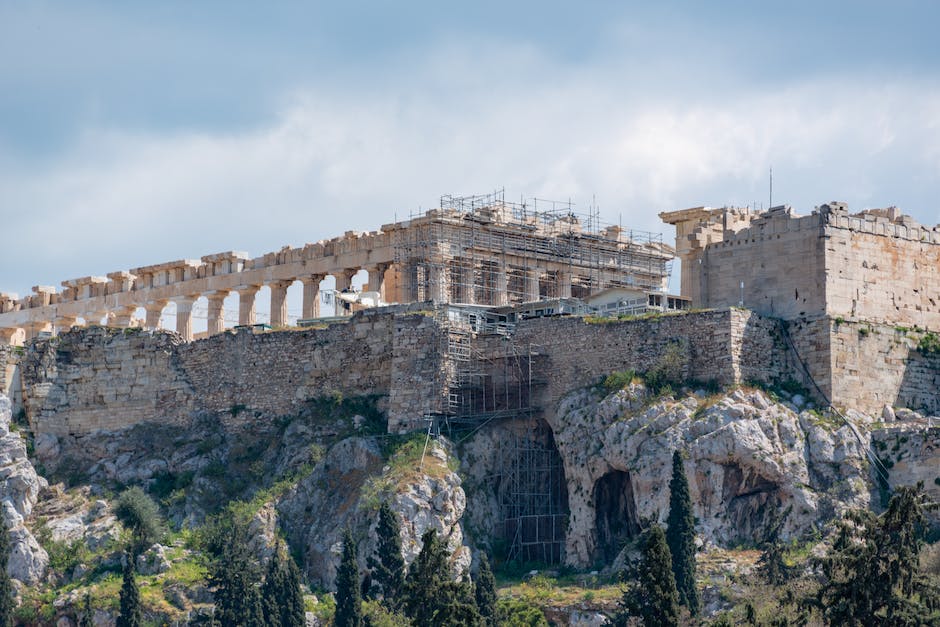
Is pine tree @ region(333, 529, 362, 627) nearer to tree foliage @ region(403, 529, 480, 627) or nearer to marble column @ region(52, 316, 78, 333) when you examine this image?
tree foliage @ region(403, 529, 480, 627)

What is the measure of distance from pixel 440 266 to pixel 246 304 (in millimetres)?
13465

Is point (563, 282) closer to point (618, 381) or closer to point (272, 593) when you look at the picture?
point (618, 381)

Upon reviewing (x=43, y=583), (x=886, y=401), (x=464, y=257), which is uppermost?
(x=464, y=257)

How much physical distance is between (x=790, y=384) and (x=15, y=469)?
3007 centimetres

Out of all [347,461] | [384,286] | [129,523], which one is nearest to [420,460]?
[347,461]

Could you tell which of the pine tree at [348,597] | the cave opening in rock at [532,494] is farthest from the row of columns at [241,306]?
the pine tree at [348,597]

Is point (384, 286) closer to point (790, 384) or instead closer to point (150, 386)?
point (150, 386)

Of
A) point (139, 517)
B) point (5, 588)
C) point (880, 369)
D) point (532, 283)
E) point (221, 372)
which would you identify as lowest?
point (5, 588)

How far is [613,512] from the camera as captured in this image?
295 feet

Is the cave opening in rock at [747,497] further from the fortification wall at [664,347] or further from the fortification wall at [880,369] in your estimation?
the fortification wall at [880,369]

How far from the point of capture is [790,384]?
9038 centimetres

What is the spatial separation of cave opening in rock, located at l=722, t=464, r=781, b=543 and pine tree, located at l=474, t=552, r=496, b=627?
8.77m

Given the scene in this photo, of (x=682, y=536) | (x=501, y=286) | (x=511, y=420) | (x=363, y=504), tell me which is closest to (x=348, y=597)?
(x=363, y=504)

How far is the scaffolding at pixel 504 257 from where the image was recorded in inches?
4134
